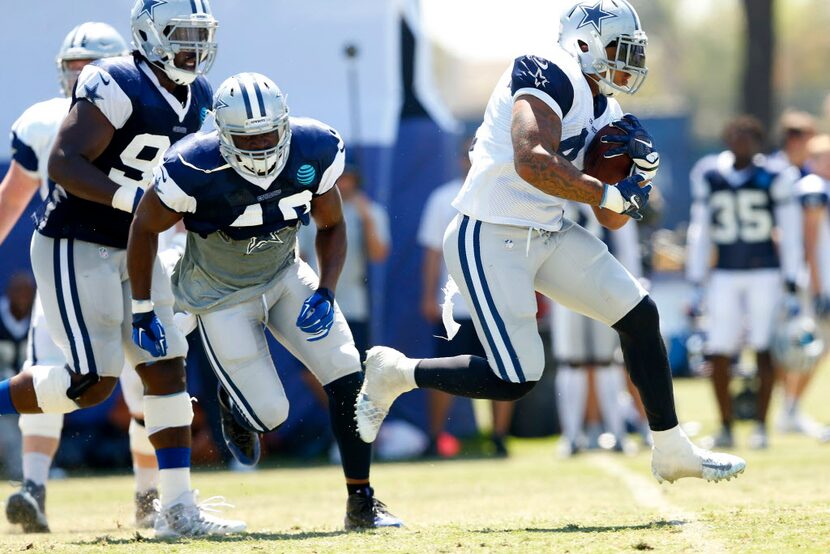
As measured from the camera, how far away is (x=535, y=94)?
5.43m

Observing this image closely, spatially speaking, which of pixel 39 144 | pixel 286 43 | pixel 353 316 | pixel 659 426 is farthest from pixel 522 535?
pixel 286 43

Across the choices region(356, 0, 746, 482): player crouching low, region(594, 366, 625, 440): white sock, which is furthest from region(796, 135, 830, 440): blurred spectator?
region(356, 0, 746, 482): player crouching low

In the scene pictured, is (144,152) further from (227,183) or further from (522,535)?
(522,535)

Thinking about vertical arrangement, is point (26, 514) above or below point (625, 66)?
below

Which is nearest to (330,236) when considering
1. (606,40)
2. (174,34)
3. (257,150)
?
(257,150)

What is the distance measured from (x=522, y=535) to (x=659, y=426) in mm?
770

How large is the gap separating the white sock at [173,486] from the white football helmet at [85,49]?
2004 millimetres

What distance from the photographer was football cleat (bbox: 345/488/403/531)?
5.84 m

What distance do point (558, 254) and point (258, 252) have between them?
1238 mm

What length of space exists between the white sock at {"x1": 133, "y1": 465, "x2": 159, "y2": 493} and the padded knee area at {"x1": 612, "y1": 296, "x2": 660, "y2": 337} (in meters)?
2.42

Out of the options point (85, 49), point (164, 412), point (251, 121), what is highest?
point (85, 49)

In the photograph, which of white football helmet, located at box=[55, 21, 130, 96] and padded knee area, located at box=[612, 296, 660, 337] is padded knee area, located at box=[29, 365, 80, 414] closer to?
white football helmet, located at box=[55, 21, 130, 96]

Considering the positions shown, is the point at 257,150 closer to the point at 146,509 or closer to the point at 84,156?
the point at 84,156

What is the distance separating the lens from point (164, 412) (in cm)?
595
